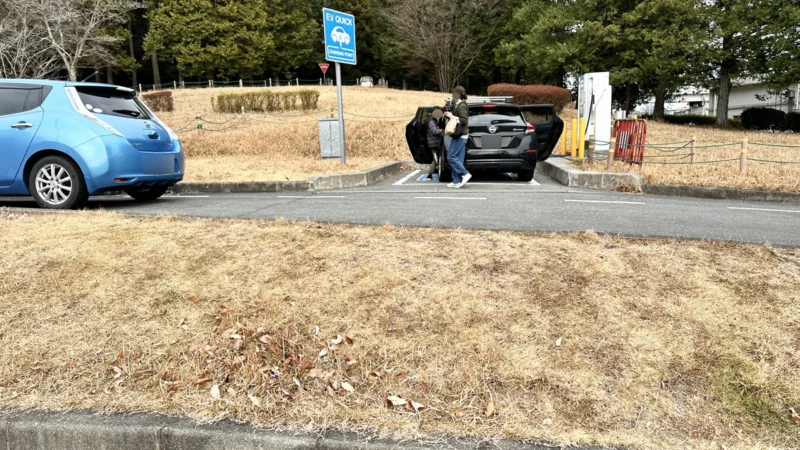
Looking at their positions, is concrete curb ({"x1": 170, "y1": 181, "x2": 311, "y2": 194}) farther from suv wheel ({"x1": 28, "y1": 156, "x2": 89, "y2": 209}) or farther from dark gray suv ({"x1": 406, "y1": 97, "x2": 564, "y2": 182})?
suv wheel ({"x1": 28, "y1": 156, "x2": 89, "y2": 209})

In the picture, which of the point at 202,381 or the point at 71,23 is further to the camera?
the point at 71,23

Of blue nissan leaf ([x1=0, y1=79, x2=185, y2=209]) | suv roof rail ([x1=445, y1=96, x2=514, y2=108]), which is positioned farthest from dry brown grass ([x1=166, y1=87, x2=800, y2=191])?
blue nissan leaf ([x1=0, y1=79, x2=185, y2=209])

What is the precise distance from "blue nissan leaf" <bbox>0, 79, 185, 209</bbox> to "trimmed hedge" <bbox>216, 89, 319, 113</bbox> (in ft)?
53.0

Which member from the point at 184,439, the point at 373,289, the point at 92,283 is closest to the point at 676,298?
the point at 373,289

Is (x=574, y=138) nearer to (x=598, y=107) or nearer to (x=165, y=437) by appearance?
(x=598, y=107)

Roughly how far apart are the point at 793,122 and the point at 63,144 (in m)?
32.9

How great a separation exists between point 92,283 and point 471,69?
50648mm

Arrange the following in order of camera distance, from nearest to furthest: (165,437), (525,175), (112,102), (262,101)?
(165,437)
(112,102)
(525,175)
(262,101)

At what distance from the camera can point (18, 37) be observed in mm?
22344

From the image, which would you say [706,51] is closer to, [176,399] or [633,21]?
[633,21]

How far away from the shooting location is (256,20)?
4716 centimetres

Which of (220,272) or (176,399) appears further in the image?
(220,272)

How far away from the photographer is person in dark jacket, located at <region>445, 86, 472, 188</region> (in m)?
8.75

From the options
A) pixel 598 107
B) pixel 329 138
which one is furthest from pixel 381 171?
pixel 598 107
